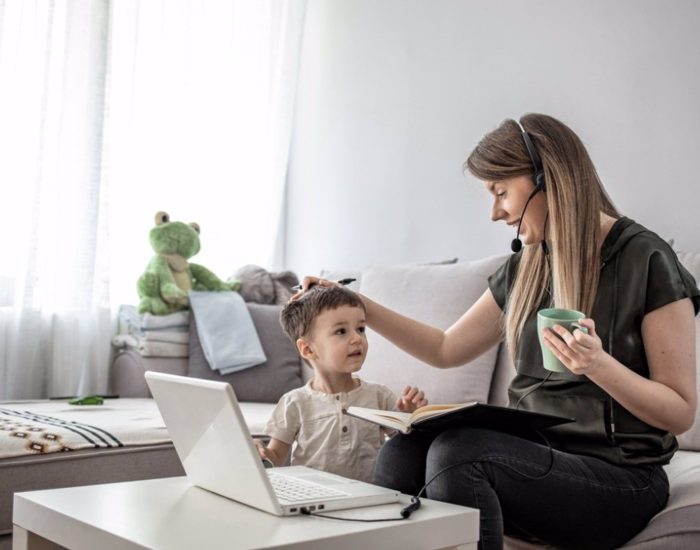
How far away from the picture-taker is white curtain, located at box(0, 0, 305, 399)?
288 centimetres

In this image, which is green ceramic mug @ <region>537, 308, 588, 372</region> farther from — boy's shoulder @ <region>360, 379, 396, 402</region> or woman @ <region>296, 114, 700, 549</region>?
boy's shoulder @ <region>360, 379, 396, 402</region>

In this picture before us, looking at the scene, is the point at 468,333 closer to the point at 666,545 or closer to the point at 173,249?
the point at 666,545

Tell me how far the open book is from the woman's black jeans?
2 centimetres

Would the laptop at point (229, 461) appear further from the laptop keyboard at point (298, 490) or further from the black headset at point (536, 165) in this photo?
the black headset at point (536, 165)

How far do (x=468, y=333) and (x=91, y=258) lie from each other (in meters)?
1.65

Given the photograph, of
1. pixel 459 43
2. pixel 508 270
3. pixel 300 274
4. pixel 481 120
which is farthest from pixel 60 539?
pixel 300 274

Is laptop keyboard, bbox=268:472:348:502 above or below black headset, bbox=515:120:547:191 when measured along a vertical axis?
below

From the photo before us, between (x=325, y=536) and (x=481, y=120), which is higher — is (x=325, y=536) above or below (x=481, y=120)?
below

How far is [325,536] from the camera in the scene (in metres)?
1.03

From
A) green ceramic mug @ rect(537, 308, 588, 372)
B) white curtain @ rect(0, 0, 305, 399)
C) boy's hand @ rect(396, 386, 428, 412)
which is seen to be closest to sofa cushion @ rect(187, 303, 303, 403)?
white curtain @ rect(0, 0, 305, 399)

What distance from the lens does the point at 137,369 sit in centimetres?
289

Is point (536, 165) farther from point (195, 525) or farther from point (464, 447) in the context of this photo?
point (195, 525)

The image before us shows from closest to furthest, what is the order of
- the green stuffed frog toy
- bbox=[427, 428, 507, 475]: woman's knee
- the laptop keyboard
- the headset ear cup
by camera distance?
the laptop keyboard < bbox=[427, 428, 507, 475]: woman's knee < the headset ear cup < the green stuffed frog toy

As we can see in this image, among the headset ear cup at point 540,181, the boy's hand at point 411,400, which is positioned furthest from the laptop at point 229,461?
the headset ear cup at point 540,181
